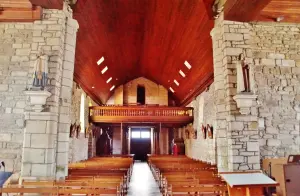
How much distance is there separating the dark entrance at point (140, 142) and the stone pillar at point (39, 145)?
16.1 m

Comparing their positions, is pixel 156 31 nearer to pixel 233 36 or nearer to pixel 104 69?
pixel 104 69

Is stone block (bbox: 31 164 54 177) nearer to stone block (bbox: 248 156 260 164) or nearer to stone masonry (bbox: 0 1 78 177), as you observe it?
stone masonry (bbox: 0 1 78 177)

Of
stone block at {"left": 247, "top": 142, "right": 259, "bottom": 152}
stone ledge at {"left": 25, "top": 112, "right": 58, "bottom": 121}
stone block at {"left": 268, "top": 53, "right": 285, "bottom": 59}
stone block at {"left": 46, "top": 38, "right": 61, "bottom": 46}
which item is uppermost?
stone block at {"left": 46, "top": 38, "right": 61, "bottom": 46}

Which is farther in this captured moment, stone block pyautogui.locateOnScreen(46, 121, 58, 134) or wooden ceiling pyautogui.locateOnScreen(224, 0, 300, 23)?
wooden ceiling pyautogui.locateOnScreen(224, 0, 300, 23)

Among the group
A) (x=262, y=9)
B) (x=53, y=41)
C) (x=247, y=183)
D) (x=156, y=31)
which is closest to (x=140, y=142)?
(x=156, y=31)

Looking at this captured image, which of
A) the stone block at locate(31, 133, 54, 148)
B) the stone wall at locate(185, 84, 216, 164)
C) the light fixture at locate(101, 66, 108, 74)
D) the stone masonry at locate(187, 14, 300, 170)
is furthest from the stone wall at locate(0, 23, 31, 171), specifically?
the stone wall at locate(185, 84, 216, 164)

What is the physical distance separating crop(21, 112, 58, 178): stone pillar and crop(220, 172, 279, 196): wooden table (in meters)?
3.79

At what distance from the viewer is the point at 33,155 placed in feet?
18.9

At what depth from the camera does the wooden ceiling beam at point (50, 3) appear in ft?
20.0

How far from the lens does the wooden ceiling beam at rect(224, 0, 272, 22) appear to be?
5.90 meters

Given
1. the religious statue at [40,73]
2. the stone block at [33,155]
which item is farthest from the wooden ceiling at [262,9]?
the stone block at [33,155]

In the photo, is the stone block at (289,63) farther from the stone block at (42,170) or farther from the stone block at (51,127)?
the stone block at (42,170)

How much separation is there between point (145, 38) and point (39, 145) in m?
7.60

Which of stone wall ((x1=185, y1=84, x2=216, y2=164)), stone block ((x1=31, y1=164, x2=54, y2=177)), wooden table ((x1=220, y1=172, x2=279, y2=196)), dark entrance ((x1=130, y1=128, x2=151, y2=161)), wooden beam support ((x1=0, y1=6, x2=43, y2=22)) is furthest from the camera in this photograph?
dark entrance ((x1=130, y1=128, x2=151, y2=161))
